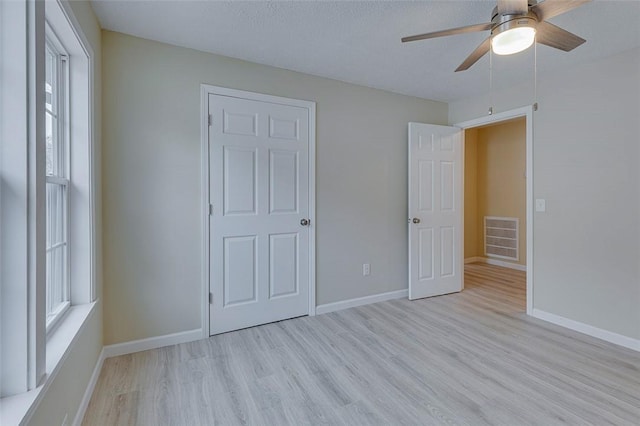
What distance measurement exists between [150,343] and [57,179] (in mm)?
1436

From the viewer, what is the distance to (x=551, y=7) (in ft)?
4.78

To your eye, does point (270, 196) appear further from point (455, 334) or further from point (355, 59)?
point (455, 334)

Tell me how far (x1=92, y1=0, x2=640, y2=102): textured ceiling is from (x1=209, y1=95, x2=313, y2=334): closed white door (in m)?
0.50

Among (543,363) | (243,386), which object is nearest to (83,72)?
(243,386)

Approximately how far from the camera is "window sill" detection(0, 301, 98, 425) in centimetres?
97

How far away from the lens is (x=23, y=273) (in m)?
1.06

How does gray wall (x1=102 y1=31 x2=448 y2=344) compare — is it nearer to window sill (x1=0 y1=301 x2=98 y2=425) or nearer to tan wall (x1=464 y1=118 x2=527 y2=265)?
window sill (x1=0 y1=301 x2=98 y2=425)

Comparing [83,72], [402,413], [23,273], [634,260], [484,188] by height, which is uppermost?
[83,72]

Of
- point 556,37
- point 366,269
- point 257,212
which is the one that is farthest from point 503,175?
point 257,212

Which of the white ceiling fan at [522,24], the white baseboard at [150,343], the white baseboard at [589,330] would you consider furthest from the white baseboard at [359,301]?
the white ceiling fan at [522,24]

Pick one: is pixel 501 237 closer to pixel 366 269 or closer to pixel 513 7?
pixel 366 269

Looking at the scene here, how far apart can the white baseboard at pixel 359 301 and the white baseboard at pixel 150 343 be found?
121cm

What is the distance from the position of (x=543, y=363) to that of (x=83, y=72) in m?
3.65

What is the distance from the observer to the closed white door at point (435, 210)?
3625mm
